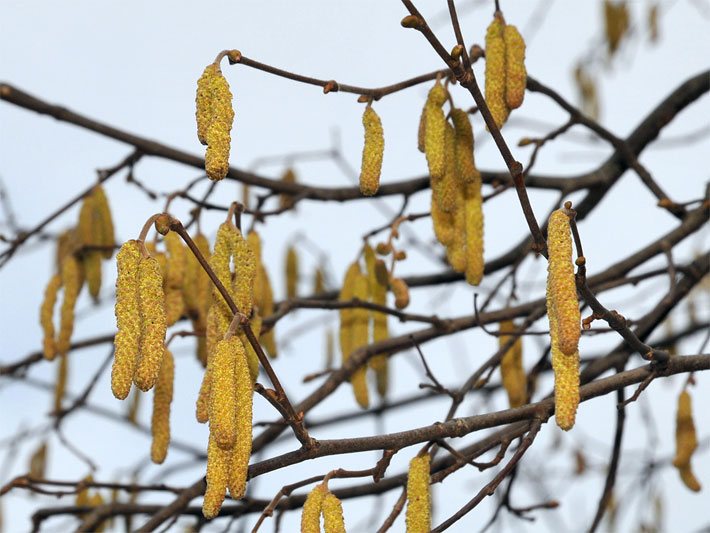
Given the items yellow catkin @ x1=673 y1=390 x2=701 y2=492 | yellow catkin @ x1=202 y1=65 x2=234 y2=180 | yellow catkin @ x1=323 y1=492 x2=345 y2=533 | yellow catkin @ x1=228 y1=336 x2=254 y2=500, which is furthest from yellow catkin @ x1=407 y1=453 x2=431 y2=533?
yellow catkin @ x1=673 y1=390 x2=701 y2=492

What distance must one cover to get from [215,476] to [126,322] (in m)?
0.29

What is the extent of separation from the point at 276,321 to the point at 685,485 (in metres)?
1.23

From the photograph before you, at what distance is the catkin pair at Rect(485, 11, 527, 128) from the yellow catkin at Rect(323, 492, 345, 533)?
38.1 inches

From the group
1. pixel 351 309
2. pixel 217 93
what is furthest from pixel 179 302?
pixel 217 93

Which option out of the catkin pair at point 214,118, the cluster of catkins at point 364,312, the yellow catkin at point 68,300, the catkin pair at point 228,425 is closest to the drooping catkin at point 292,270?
the cluster of catkins at point 364,312

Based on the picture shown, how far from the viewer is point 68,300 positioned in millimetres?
3066

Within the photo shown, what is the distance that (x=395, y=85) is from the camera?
235 centimetres

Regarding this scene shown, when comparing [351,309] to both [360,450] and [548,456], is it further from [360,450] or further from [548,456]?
[548,456]

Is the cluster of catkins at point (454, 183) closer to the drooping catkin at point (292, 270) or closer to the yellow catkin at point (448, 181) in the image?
the yellow catkin at point (448, 181)

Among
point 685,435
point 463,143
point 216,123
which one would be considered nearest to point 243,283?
point 216,123

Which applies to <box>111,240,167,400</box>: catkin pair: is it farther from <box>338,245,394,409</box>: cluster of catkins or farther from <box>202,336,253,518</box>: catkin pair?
<box>338,245,394,409</box>: cluster of catkins

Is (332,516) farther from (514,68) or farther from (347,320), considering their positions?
(347,320)

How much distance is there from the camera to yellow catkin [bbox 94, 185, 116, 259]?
3252mm

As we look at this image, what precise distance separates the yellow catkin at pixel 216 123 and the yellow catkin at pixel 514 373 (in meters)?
1.41
